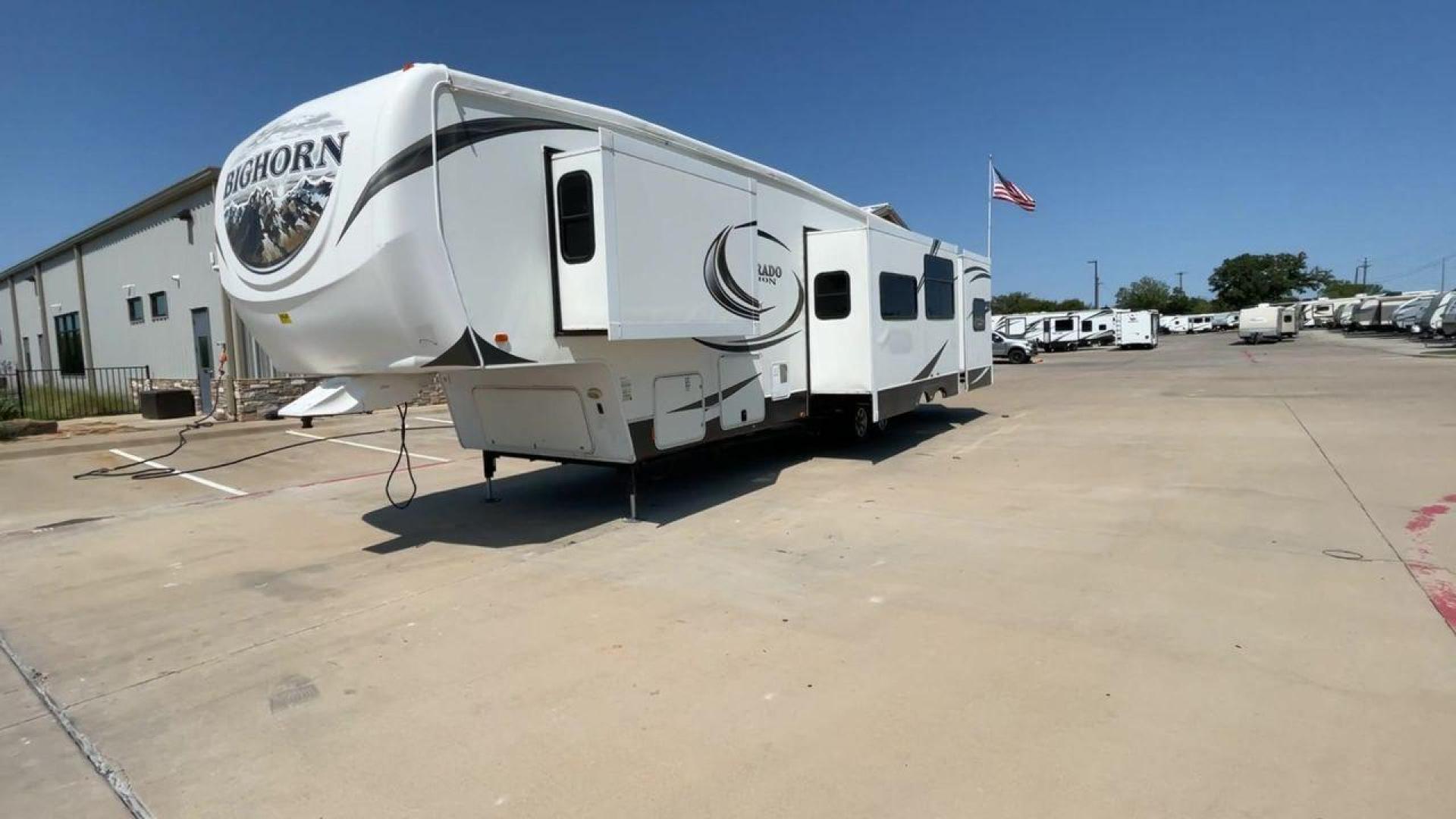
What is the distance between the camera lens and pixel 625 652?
408 cm

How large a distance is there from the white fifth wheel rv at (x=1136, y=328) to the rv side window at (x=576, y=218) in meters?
43.5

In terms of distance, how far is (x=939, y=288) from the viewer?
11.6 meters

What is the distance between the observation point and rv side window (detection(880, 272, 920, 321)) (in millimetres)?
9547

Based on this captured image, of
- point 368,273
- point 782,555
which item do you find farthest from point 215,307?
point 782,555

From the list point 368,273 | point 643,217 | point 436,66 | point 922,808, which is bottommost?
point 922,808

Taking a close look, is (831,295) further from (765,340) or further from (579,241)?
(579,241)

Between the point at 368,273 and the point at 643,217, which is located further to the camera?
the point at 643,217

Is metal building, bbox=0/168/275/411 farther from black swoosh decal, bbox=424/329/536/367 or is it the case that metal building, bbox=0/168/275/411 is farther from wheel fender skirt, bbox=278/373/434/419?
black swoosh decal, bbox=424/329/536/367

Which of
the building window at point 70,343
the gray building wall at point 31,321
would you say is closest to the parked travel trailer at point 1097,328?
the building window at point 70,343

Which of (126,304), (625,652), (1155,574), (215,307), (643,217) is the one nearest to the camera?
(625,652)

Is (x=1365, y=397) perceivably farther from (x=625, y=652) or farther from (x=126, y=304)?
(x=126, y=304)

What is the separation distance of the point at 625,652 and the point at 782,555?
1.95 m

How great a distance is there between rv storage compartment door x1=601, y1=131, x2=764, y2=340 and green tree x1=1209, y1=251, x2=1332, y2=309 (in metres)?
100

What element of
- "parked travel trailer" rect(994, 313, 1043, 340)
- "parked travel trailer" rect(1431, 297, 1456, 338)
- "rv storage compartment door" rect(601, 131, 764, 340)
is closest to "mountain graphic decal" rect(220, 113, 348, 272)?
"rv storage compartment door" rect(601, 131, 764, 340)
